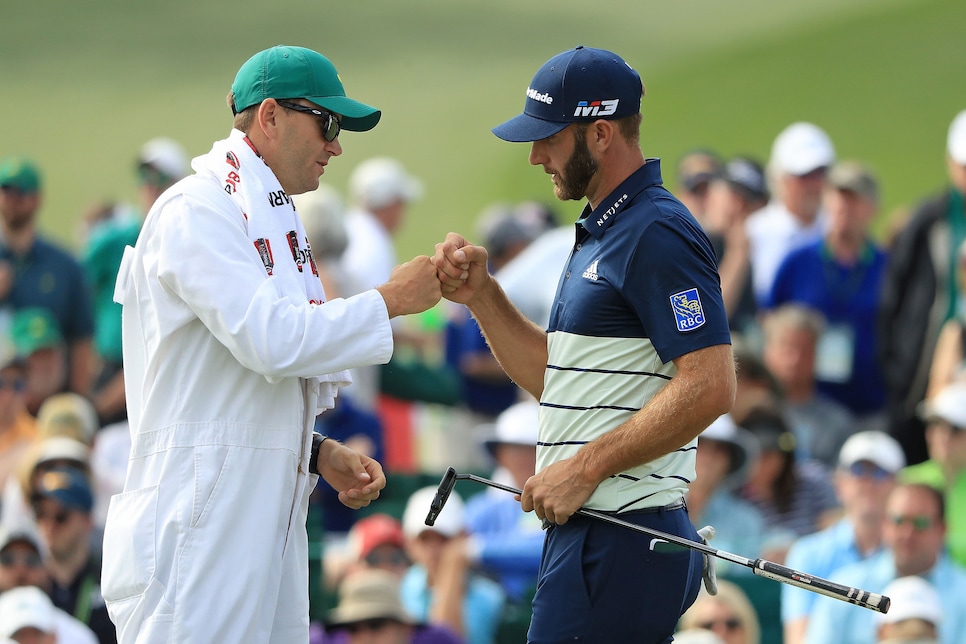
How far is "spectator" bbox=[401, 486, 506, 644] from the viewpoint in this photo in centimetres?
700

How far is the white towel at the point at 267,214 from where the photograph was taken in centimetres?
422

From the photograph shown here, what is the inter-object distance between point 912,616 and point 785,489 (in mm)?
1423

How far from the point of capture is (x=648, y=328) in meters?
4.15

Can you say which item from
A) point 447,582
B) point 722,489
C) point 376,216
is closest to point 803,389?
point 722,489

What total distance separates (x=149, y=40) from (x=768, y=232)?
9883 millimetres

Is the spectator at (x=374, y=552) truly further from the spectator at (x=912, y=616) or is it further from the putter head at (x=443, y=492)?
the putter head at (x=443, y=492)

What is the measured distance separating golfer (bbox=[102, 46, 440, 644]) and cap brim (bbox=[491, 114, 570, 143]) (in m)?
0.39

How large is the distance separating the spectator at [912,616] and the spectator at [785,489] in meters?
1.16

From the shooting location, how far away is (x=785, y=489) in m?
7.76

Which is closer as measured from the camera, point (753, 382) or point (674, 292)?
point (674, 292)

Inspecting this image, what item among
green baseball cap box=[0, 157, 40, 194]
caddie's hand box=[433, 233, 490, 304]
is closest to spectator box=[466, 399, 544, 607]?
caddie's hand box=[433, 233, 490, 304]

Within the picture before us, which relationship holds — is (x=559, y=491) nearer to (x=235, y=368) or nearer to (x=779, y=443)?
(x=235, y=368)

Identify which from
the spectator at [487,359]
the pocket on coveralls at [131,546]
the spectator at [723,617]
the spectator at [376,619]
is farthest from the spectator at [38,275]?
the pocket on coveralls at [131,546]

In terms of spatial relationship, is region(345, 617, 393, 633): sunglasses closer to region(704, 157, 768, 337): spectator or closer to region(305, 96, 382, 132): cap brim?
region(305, 96, 382, 132): cap brim
